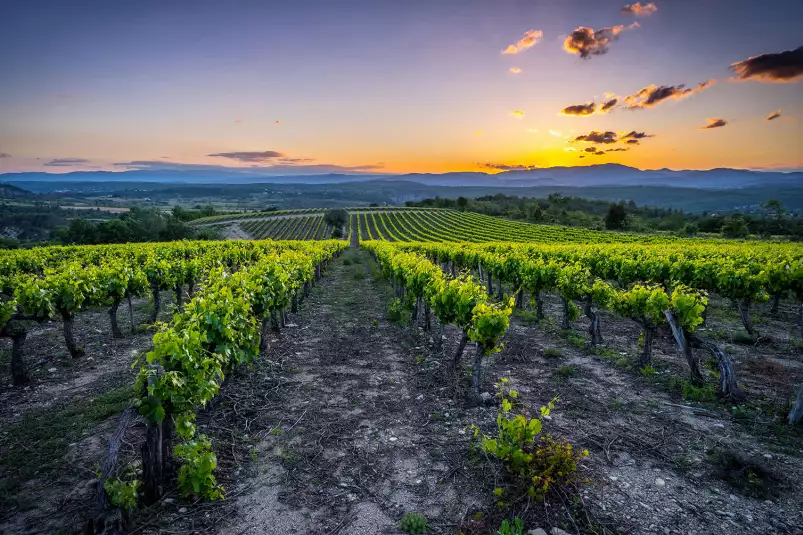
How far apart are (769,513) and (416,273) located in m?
10.3

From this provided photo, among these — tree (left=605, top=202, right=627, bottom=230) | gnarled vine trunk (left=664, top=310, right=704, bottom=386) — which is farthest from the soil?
tree (left=605, top=202, right=627, bottom=230)

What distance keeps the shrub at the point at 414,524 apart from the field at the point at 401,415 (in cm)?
16

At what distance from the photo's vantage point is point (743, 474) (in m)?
5.57

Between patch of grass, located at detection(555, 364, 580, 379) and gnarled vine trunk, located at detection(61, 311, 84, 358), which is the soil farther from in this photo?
gnarled vine trunk, located at detection(61, 311, 84, 358)

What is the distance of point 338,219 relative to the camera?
326 ft

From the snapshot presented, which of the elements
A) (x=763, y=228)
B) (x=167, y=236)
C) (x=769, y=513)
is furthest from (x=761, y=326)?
(x=763, y=228)

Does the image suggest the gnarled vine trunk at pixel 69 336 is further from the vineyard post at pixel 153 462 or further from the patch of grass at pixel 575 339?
the patch of grass at pixel 575 339

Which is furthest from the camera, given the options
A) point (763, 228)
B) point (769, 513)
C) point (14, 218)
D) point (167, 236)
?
point (14, 218)

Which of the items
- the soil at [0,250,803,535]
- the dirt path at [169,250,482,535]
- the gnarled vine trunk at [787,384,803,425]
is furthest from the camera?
the gnarled vine trunk at [787,384,803,425]

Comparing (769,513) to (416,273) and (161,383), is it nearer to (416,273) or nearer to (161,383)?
(161,383)

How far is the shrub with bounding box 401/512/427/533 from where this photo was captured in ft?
15.6

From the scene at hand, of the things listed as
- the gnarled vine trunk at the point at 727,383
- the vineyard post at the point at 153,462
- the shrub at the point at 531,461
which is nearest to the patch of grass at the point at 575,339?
the gnarled vine trunk at the point at 727,383

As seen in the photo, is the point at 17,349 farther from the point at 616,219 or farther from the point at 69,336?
the point at 616,219

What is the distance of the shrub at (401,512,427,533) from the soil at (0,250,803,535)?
0.11 meters
